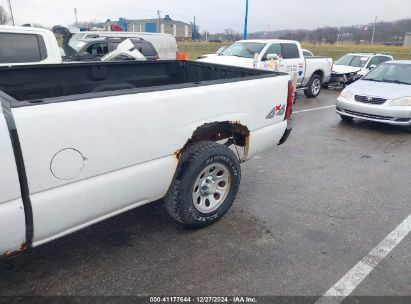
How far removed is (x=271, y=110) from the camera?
3768mm

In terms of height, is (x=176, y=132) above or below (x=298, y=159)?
above

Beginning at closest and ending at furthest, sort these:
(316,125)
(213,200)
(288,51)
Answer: (213,200)
(316,125)
(288,51)

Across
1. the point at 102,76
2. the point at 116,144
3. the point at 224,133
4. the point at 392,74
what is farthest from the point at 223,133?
the point at 392,74

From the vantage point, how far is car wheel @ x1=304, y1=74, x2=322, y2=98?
39.6 ft

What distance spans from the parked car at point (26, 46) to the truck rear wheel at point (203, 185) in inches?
163

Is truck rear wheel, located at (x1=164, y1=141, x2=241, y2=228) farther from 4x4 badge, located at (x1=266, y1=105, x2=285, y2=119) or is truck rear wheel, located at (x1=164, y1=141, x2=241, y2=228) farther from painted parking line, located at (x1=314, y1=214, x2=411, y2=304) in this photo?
painted parking line, located at (x1=314, y1=214, x2=411, y2=304)

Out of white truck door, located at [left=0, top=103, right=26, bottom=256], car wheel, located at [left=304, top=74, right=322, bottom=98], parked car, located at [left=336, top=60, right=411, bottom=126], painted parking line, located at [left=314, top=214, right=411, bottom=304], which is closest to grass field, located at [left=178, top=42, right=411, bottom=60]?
car wheel, located at [left=304, top=74, right=322, bottom=98]

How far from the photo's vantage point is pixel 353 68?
45.8 ft

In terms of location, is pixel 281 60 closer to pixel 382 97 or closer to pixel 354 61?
pixel 382 97

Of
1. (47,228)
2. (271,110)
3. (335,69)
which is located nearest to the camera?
(47,228)

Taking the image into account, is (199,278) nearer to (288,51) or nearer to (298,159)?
(298,159)

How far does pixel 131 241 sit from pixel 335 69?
12.9 metres

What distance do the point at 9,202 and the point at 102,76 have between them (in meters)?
2.66

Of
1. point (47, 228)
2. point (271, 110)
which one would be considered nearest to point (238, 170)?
point (271, 110)
